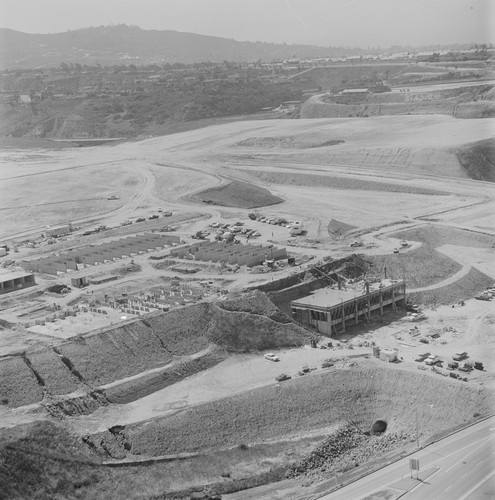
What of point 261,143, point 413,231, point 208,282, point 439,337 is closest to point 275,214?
point 413,231

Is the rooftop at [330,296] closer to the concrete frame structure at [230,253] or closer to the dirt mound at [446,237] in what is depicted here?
the concrete frame structure at [230,253]

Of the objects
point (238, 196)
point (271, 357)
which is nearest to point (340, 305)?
point (271, 357)

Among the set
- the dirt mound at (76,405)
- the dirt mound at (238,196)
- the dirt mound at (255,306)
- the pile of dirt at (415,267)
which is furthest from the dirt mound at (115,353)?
the dirt mound at (238,196)

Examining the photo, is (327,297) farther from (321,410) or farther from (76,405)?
(76,405)

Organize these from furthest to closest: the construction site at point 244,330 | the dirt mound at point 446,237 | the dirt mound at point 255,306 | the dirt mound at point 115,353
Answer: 1. the dirt mound at point 446,237
2. the dirt mound at point 255,306
3. the dirt mound at point 115,353
4. the construction site at point 244,330

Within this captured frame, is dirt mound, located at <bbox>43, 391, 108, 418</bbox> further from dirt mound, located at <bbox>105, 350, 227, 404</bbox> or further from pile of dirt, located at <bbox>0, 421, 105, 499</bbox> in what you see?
pile of dirt, located at <bbox>0, 421, 105, 499</bbox>

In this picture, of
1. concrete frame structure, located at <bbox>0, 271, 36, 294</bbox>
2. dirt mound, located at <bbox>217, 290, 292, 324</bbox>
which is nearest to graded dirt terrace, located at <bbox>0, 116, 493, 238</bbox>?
concrete frame structure, located at <bbox>0, 271, 36, 294</bbox>
